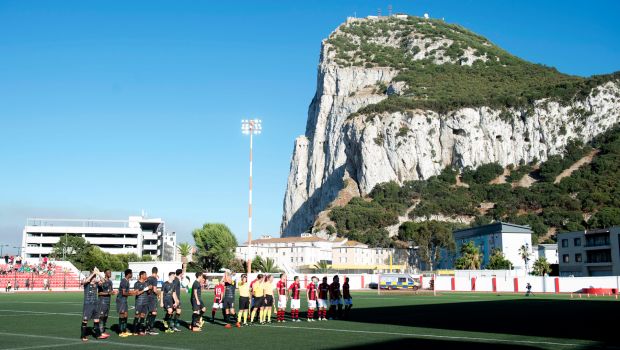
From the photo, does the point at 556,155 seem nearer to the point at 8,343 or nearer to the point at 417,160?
the point at 417,160

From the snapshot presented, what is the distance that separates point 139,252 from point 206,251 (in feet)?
108

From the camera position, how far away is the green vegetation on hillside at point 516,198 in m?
145

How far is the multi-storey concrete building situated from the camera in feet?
319

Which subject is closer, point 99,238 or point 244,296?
→ point 244,296

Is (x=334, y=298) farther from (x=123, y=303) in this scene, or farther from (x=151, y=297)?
(x=123, y=303)

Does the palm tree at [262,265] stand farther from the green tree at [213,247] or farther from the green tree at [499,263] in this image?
the green tree at [499,263]

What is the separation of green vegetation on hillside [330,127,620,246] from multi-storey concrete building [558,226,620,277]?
29.7m

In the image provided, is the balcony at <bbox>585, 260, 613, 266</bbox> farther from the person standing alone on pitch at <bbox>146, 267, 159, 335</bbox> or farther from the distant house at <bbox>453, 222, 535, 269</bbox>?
the person standing alone on pitch at <bbox>146, 267, 159, 335</bbox>

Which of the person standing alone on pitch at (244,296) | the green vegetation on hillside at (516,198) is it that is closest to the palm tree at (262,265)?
the green vegetation on hillside at (516,198)

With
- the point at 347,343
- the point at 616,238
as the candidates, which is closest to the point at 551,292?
the point at 616,238

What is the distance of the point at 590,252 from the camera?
10288cm

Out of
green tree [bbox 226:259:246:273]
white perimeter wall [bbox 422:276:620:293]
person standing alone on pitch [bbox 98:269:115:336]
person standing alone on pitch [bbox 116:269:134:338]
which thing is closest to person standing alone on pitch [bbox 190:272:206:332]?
person standing alone on pitch [bbox 116:269:134:338]

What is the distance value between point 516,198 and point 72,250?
107788 millimetres

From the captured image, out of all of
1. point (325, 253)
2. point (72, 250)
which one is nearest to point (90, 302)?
point (72, 250)
